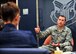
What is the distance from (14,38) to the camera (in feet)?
6.27

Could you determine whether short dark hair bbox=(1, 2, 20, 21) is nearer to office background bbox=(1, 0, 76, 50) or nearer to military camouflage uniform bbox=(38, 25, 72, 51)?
military camouflage uniform bbox=(38, 25, 72, 51)

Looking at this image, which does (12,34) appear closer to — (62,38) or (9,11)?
(9,11)

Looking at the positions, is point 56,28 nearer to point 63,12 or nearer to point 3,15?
point 63,12

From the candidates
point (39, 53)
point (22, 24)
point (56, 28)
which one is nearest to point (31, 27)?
point (22, 24)

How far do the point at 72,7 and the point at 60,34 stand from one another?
116 cm

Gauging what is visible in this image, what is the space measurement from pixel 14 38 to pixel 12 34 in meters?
0.04

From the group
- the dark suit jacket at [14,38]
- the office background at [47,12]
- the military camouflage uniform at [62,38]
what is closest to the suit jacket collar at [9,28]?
the dark suit jacket at [14,38]

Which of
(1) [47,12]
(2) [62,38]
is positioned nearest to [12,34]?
(2) [62,38]

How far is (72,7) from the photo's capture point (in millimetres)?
5668

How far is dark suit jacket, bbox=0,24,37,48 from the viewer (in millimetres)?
1894

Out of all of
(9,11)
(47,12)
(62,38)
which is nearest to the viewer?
(9,11)

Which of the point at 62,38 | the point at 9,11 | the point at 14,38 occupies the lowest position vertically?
the point at 62,38

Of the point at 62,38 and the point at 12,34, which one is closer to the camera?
the point at 12,34

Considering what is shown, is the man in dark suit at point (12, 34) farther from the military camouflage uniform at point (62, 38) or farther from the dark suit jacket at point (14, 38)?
the military camouflage uniform at point (62, 38)
